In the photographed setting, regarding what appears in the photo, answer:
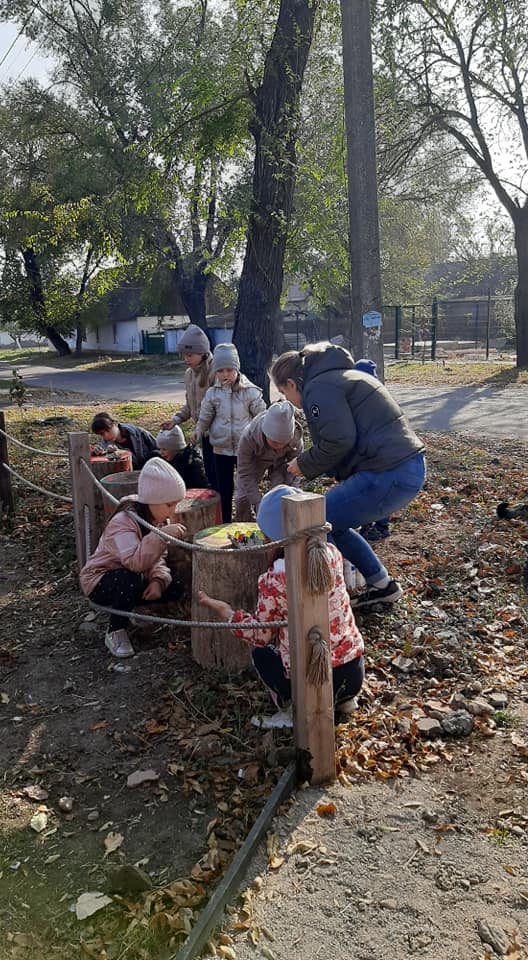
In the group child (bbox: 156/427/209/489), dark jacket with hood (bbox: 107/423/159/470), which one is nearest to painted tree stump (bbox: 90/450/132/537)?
dark jacket with hood (bbox: 107/423/159/470)

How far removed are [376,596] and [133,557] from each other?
1.50 meters

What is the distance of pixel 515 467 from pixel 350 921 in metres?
6.82

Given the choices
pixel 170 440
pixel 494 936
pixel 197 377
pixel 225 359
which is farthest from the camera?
pixel 197 377

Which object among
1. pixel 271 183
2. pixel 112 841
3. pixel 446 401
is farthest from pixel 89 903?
pixel 446 401

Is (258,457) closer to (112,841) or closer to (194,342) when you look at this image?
(194,342)

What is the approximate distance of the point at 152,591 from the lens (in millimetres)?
4371

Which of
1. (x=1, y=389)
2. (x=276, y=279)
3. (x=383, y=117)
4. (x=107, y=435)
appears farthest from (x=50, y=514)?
(x=1, y=389)

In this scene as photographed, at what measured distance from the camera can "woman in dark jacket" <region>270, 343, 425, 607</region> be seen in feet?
13.5

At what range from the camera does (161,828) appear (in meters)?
2.86

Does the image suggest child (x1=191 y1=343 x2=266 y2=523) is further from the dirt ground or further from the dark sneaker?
the dark sneaker

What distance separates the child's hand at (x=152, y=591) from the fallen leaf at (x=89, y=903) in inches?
77.8

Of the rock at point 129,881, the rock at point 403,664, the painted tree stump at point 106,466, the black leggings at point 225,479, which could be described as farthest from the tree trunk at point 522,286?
the rock at point 129,881

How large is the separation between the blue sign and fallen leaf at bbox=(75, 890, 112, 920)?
6204 mm

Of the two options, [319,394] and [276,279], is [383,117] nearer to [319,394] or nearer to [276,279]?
[276,279]
